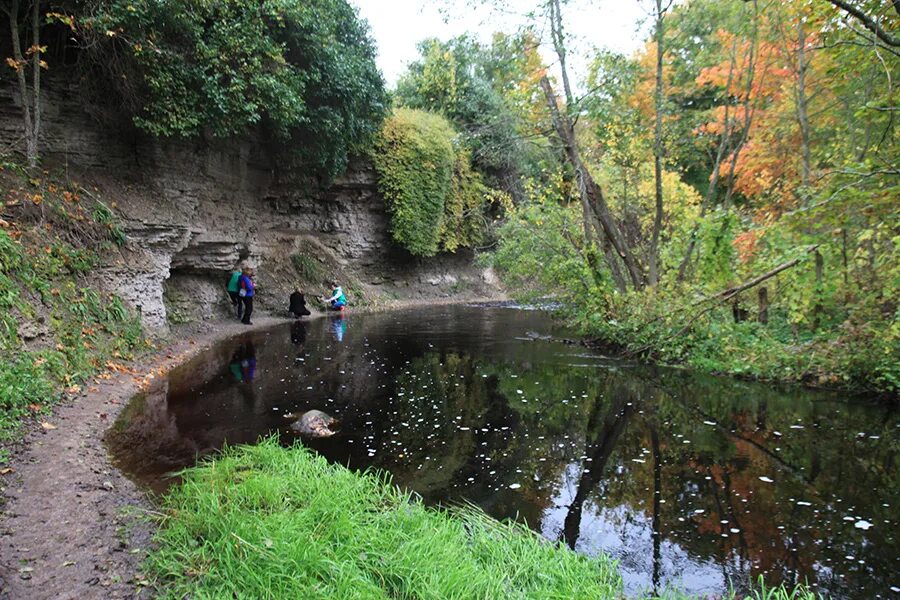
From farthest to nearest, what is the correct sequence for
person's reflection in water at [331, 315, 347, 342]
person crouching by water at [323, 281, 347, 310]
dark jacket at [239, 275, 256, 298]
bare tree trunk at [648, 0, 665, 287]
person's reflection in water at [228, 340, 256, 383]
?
person crouching by water at [323, 281, 347, 310]
dark jacket at [239, 275, 256, 298]
person's reflection in water at [331, 315, 347, 342]
bare tree trunk at [648, 0, 665, 287]
person's reflection in water at [228, 340, 256, 383]

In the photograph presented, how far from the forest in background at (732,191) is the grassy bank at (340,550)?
634cm

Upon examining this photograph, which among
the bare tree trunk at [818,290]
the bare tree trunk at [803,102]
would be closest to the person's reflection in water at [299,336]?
the bare tree trunk at [818,290]

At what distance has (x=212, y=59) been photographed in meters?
12.5

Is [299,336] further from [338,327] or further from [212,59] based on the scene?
[212,59]

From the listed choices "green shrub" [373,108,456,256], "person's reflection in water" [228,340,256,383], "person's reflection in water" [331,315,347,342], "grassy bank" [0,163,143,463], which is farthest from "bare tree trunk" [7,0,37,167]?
"green shrub" [373,108,456,256]

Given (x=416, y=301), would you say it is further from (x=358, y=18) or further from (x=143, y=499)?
(x=143, y=499)

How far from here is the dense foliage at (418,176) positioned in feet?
83.2

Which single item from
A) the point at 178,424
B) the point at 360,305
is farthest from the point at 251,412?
the point at 360,305

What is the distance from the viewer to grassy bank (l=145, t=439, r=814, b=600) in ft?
11.6

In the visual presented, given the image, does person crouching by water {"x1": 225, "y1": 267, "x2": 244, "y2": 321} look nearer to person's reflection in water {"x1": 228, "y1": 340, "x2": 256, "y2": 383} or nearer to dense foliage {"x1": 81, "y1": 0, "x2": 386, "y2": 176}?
person's reflection in water {"x1": 228, "y1": 340, "x2": 256, "y2": 383}

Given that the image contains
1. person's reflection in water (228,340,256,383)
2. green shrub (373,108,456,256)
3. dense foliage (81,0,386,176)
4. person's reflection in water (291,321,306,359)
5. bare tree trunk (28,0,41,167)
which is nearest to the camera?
bare tree trunk (28,0,41,167)

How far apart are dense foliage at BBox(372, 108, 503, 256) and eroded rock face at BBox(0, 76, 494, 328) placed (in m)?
1.04

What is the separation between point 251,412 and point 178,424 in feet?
3.43

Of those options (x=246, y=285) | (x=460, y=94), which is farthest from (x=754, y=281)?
(x=460, y=94)
